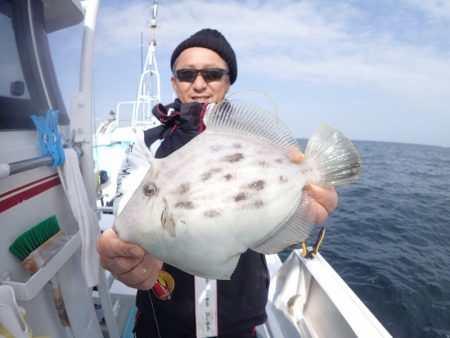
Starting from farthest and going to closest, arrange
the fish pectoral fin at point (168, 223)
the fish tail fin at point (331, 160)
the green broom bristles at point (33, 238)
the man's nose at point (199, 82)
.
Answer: the man's nose at point (199, 82) < the green broom bristles at point (33, 238) < the fish tail fin at point (331, 160) < the fish pectoral fin at point (168, 223)

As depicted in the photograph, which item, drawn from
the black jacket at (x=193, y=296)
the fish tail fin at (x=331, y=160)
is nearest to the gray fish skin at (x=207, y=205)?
the fish tail fin at (x=331, y=160)

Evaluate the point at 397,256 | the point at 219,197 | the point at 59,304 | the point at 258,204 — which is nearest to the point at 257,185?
the point at 258,204

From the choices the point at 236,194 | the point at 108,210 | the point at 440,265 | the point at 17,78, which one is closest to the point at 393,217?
the point at 440,265

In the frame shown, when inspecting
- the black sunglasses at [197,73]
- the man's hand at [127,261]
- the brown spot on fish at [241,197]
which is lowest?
the man's hand at [127,261]

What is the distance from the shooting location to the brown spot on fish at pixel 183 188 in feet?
3.99

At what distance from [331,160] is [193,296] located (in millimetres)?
1323

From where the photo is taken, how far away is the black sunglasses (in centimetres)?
209

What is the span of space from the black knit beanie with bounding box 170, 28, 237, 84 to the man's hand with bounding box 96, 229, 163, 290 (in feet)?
5.23

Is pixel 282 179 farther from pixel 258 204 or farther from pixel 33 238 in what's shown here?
pixel 33 238

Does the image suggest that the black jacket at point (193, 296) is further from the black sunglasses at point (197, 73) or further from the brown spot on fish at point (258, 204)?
the brown spot on fish at point (258, 204)

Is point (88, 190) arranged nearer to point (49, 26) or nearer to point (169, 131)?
→ point (169, 131)

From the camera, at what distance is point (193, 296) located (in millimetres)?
1851

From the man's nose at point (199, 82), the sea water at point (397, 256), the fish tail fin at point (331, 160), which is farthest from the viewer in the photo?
the sea water at point (397, 256)

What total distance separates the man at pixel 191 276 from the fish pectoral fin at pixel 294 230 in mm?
58
